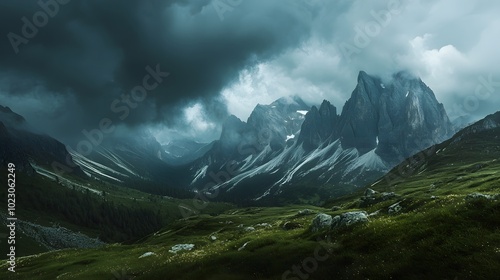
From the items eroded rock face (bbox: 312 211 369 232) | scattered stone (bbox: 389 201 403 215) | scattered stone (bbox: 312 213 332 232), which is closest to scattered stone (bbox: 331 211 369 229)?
eroded rock face (bbox: 312 211 369 232)

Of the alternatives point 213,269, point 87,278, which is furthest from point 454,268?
point 87,278

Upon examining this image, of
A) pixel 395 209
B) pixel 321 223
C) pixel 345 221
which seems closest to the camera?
pixel 345 221

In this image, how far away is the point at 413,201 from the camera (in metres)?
43.5

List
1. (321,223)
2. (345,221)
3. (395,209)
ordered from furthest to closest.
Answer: (395,209)
(321,223)
(345,221)

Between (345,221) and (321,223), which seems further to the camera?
(321,223)

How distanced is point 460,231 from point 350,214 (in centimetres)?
1197

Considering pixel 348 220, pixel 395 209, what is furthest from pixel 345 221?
pixel 395 209

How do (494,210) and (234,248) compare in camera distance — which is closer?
(494,210)

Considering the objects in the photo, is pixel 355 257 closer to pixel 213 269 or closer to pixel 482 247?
pixel 482 247

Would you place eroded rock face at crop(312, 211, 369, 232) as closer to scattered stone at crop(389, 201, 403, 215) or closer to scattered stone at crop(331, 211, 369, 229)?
scattered stone at crop(331, 211, 369, 229)

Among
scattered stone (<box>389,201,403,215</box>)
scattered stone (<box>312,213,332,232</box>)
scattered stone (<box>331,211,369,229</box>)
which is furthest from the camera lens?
scattered stone (<box>389,201,403,215</box>)

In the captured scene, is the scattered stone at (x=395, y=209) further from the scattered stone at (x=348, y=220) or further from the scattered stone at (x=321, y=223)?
the scattered stone at (x=321, y=223)

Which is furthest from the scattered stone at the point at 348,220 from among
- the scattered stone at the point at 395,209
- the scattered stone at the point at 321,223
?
the scattered stone at the point at 395,209

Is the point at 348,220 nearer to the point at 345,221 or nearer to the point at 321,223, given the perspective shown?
the point at 345,221
